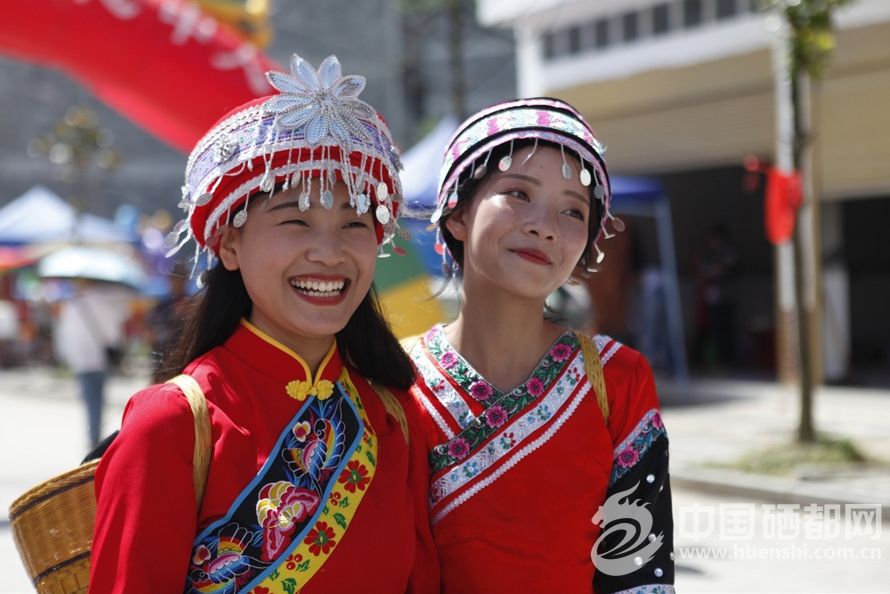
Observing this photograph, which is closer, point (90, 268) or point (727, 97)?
point (90, 268)

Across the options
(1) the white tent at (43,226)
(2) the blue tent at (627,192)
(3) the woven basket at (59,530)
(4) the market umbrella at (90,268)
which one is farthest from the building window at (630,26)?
(3) the woven basket at (59,530)

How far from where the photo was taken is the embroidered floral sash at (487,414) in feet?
6.83

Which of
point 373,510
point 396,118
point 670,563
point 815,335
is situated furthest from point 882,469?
point 396,118

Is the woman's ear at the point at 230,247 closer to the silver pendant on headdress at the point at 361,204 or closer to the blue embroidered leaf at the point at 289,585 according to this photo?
the silver pendant on headdress at the point at 361,204

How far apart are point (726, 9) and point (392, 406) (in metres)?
8.53

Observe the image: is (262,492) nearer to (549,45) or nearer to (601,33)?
(601,33)

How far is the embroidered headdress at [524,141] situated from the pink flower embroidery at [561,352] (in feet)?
0.90

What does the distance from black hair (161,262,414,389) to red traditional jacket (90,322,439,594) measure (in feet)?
0.23

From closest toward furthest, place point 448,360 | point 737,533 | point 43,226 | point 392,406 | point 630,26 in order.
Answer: point 392,406
point 448,360
point 737,533
point 630,26
point 43,226

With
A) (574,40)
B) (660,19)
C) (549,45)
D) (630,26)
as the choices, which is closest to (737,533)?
(660,19)

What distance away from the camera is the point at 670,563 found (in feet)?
6.89

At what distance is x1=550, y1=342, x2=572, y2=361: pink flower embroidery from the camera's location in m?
2.21

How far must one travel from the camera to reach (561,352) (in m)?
2.22

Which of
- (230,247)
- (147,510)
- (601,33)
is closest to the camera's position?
(147,510)
